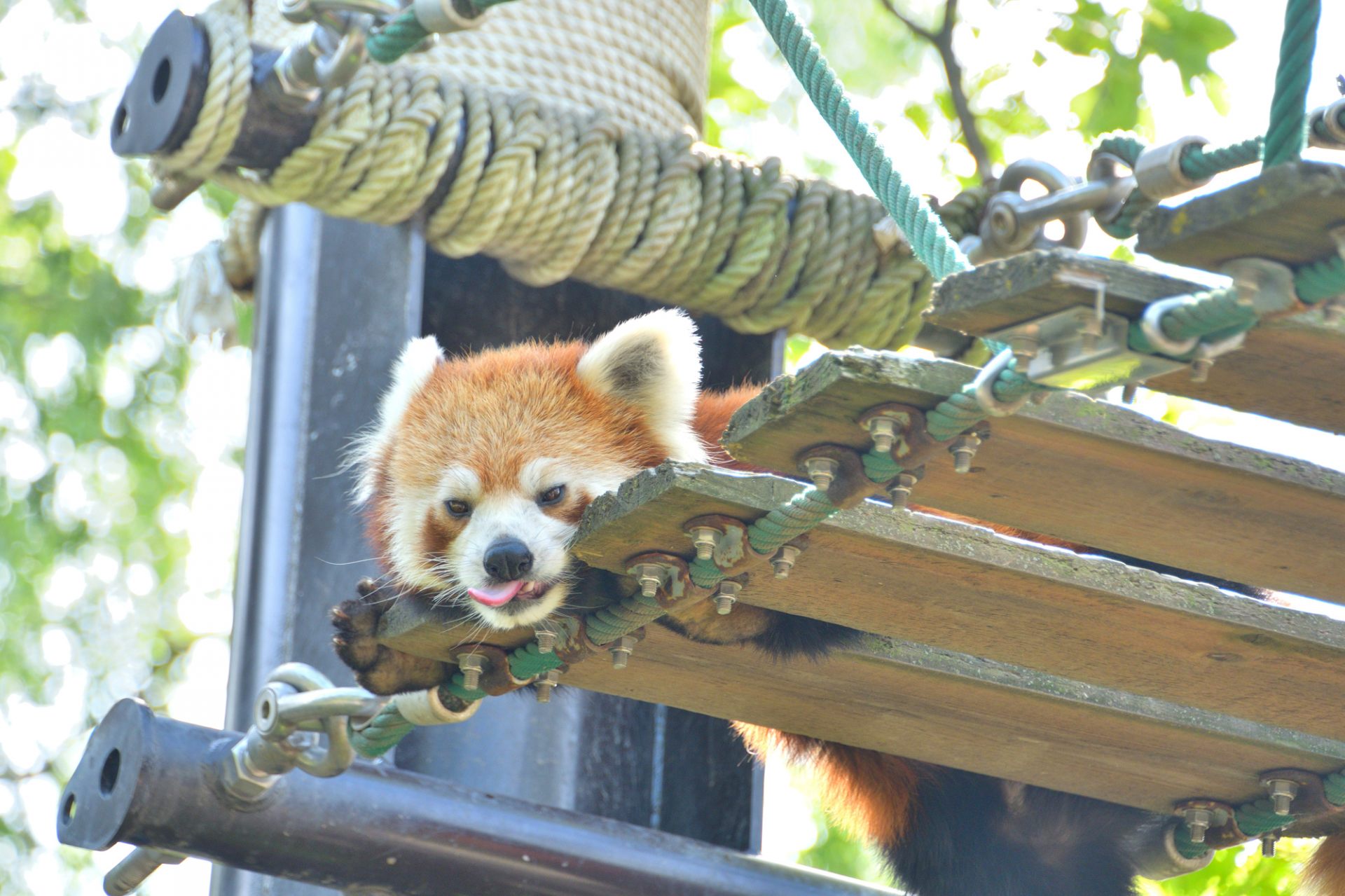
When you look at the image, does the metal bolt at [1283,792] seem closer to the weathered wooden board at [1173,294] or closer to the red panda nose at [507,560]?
the weathered wooden board at [1173,294]

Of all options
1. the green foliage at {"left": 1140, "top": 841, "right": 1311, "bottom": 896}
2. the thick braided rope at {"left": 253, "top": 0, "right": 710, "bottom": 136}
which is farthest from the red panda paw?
the green foliage at {"left": 1140, "top": 841, "right": 1311, "bottom": 896}

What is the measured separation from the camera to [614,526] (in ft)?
7.16

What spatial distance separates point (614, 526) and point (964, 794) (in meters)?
1.66

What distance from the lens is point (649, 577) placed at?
225cm

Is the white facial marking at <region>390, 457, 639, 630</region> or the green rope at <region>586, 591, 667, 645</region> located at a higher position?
the white facial marking at <region>390, 457, 639, 630</region>

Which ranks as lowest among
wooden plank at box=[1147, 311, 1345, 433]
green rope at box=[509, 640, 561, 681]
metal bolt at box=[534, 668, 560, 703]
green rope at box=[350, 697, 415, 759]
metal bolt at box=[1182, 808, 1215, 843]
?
metal bolt at box=[1182, 808, 1215, 843]

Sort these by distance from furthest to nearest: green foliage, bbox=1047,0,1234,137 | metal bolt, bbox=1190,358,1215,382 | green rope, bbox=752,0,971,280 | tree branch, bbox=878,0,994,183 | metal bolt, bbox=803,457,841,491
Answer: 1. tree branch, bbox=878,0,994,183
2. green foliage, bbox=1047,0,1234,137
3. green rope, bbox=752,0,971,280
4. metal bolt, bbox=803,457,841,491
5. metal bolt, bbox=1190,358,1215,382

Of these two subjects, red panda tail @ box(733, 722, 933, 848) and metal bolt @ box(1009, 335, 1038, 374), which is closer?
metal bolt @ box(1009, 335, 1038, 374)

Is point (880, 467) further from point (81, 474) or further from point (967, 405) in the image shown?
point (81, 474)

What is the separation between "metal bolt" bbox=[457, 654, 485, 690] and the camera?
8.64 feet

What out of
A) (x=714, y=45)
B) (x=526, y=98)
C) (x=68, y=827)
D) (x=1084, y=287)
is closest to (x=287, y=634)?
(x=68, y=827)

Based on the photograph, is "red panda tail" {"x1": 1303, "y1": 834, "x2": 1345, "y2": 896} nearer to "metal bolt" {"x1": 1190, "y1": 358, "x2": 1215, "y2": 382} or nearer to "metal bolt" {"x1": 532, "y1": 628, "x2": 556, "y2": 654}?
"metal bolt" {"x1": 532, "y1": 628, "x2": 556, "y2": 654}

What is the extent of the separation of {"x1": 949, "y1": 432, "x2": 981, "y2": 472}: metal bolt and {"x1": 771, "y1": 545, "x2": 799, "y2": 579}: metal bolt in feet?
1.06

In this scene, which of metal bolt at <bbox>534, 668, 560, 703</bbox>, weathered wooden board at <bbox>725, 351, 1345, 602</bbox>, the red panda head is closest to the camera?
weathered wooden board at <bbox>725, 351, 1345, 602</bbox>
